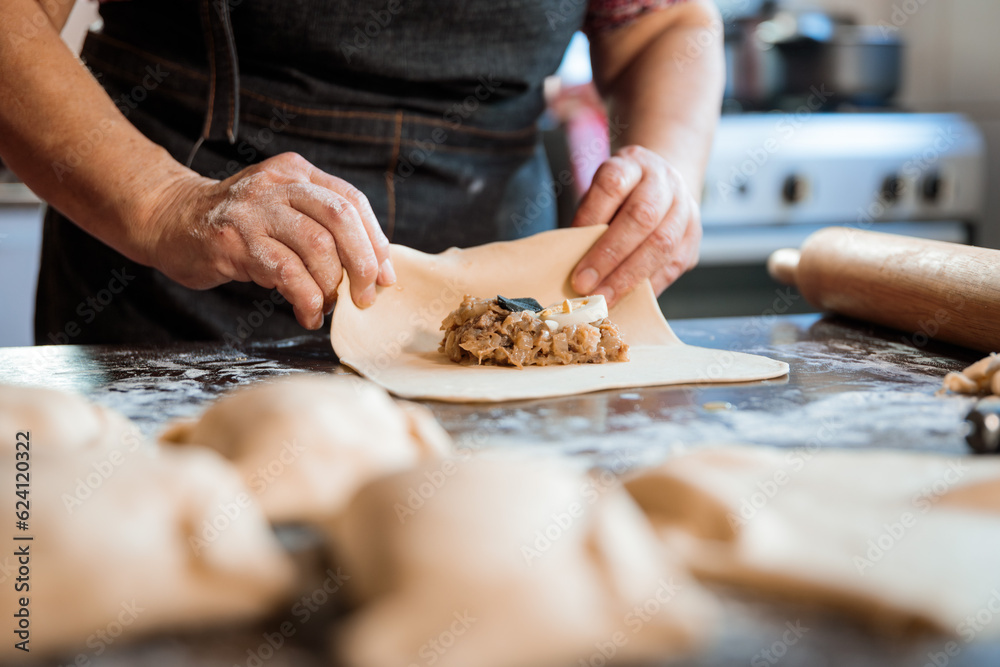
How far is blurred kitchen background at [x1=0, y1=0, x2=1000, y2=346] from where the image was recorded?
308cm

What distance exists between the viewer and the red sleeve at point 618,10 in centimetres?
205

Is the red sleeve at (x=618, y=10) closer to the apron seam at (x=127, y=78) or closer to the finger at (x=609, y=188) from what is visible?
the finger at (x=609, y=188)

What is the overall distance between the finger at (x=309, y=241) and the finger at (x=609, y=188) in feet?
1.79

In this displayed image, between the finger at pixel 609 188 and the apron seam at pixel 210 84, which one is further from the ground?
the apron seam at pixel 210 84

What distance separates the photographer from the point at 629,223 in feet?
5.45

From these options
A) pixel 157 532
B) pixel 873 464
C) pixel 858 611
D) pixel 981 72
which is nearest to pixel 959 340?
pixel 873 464

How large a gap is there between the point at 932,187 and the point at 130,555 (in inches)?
129

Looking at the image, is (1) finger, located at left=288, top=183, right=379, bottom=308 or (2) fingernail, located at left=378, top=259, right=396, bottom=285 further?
(2) fingernail, located at left=378, top=259, right=396, bottom=285

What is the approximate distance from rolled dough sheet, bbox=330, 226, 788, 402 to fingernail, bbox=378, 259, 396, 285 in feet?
0.15

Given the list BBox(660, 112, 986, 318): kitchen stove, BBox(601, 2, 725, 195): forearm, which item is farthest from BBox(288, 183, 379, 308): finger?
BBox(660, 112, 986, 318): kitchen stove
